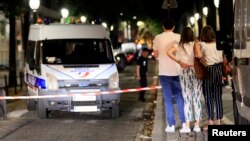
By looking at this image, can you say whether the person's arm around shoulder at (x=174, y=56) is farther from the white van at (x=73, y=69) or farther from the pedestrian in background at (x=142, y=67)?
the pedestrian in background at (x=142, y=67)

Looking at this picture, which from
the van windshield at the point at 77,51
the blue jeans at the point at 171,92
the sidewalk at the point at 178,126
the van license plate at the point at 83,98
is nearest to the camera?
the sidewalk at the point at 178,126

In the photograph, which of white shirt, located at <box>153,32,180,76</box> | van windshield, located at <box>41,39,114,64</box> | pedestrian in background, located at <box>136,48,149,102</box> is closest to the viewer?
white shirt, located at <box>153,32,180,76</box>

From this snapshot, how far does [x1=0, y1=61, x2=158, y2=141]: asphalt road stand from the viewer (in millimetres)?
10570

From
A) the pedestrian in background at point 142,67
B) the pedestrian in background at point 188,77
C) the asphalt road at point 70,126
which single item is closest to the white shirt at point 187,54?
the pedestrian in background at point 188,77

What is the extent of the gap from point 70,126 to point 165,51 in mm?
3308

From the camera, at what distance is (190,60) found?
9.42 metres

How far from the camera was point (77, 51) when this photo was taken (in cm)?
1354

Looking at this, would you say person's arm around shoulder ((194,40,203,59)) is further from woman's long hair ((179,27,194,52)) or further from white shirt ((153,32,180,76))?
white shirt ((153,32,180,76))

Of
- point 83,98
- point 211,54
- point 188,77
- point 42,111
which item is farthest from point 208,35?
point 42,111

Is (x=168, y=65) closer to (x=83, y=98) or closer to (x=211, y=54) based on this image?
(x=211, y=54)

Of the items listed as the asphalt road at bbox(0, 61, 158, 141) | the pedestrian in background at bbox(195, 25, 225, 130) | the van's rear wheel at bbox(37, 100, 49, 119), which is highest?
the pedestrian in background at bbox(195, 25, 225, 130)

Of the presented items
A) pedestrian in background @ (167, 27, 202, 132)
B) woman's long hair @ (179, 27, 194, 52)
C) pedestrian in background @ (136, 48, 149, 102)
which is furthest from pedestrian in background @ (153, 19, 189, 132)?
pedestrian in background @ (136, 48, 149, 102)

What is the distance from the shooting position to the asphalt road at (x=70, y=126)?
1057 centimetres

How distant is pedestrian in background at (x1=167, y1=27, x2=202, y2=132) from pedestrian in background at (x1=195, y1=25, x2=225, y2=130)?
136 mm
